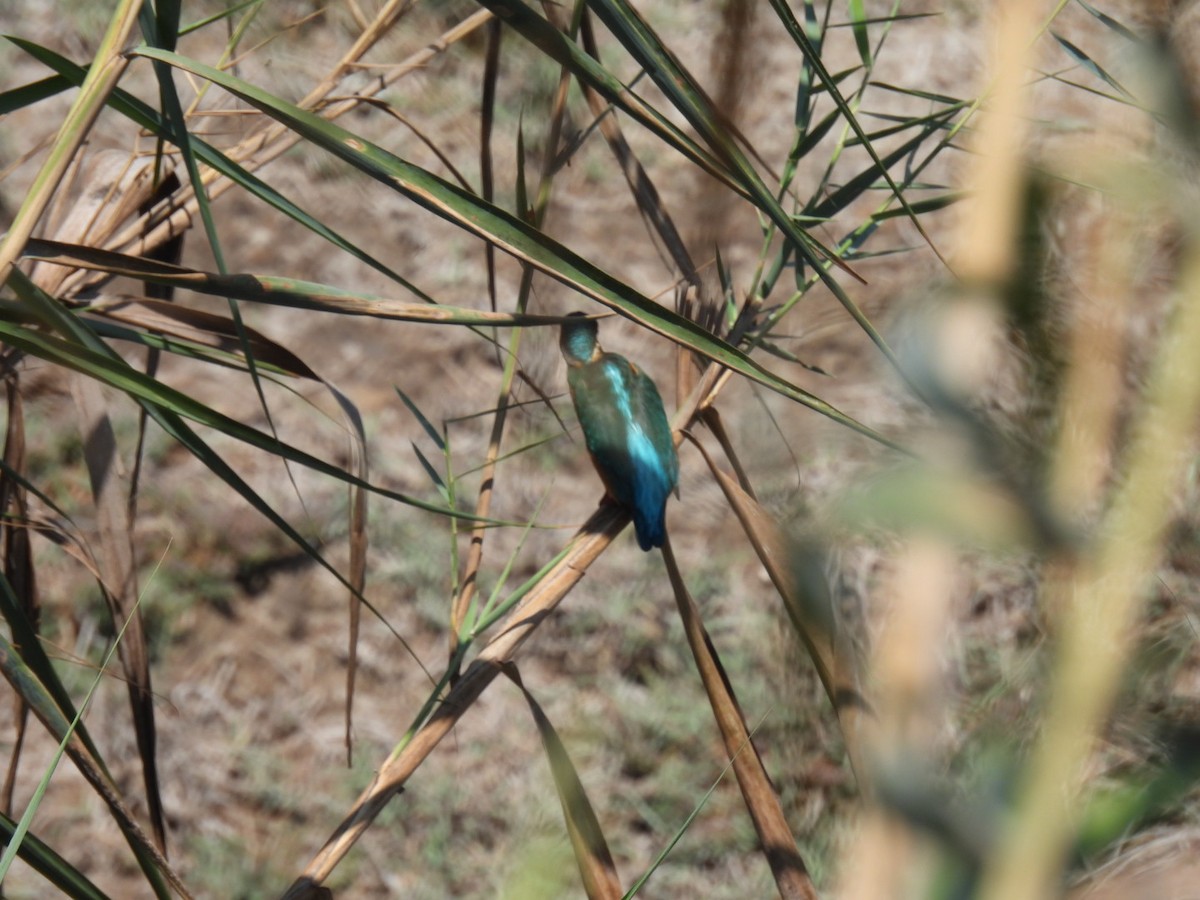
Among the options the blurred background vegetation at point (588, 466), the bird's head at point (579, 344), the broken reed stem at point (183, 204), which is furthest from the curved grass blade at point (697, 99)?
the bird's head at point (579, 344)

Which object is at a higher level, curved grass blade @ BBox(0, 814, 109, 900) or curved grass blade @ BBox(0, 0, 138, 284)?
curved grass blade @ BBox(0, 0, 138, 284)

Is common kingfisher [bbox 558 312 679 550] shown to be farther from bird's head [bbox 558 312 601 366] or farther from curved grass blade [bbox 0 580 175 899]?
curved grass blade [bbox 0 580 175 899]

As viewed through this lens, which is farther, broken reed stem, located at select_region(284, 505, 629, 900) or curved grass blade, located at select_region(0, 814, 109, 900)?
broken reed stem, located at select_region(284, 505, 629, 900)

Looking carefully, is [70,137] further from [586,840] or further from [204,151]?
[586,840]

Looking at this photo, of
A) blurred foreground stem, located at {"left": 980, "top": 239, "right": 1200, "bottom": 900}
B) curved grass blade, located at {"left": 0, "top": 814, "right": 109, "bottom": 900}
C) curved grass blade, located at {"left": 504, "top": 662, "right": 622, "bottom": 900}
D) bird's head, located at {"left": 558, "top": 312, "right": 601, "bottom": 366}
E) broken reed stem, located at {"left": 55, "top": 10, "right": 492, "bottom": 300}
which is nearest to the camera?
blurred foreground stem, located at {"left": 980, "top": 239, "right": 1200, "bottom": 900}

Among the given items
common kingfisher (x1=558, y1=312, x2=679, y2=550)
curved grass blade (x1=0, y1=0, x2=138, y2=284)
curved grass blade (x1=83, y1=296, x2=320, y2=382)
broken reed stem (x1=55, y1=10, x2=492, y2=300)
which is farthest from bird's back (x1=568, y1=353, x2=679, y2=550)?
curved grass blade (x1=0, y1=0, x2=138, y2=284)

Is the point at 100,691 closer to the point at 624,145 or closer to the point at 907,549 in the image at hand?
the point at 624,145

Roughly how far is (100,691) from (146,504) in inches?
15.8

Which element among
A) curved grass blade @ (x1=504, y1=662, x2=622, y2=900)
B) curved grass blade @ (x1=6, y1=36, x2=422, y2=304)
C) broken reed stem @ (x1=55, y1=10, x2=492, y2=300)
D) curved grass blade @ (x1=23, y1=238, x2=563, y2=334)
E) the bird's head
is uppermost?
the bird's head

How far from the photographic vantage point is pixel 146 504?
99.5 inches

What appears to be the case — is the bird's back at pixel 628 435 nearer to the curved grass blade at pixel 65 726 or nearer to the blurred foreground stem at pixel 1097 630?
the curved grass blade at pixel 65 726

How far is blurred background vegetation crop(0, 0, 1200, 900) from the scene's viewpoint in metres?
0.40

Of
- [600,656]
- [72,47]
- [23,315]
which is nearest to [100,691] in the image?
[600,656]

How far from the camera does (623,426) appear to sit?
1.79 m
